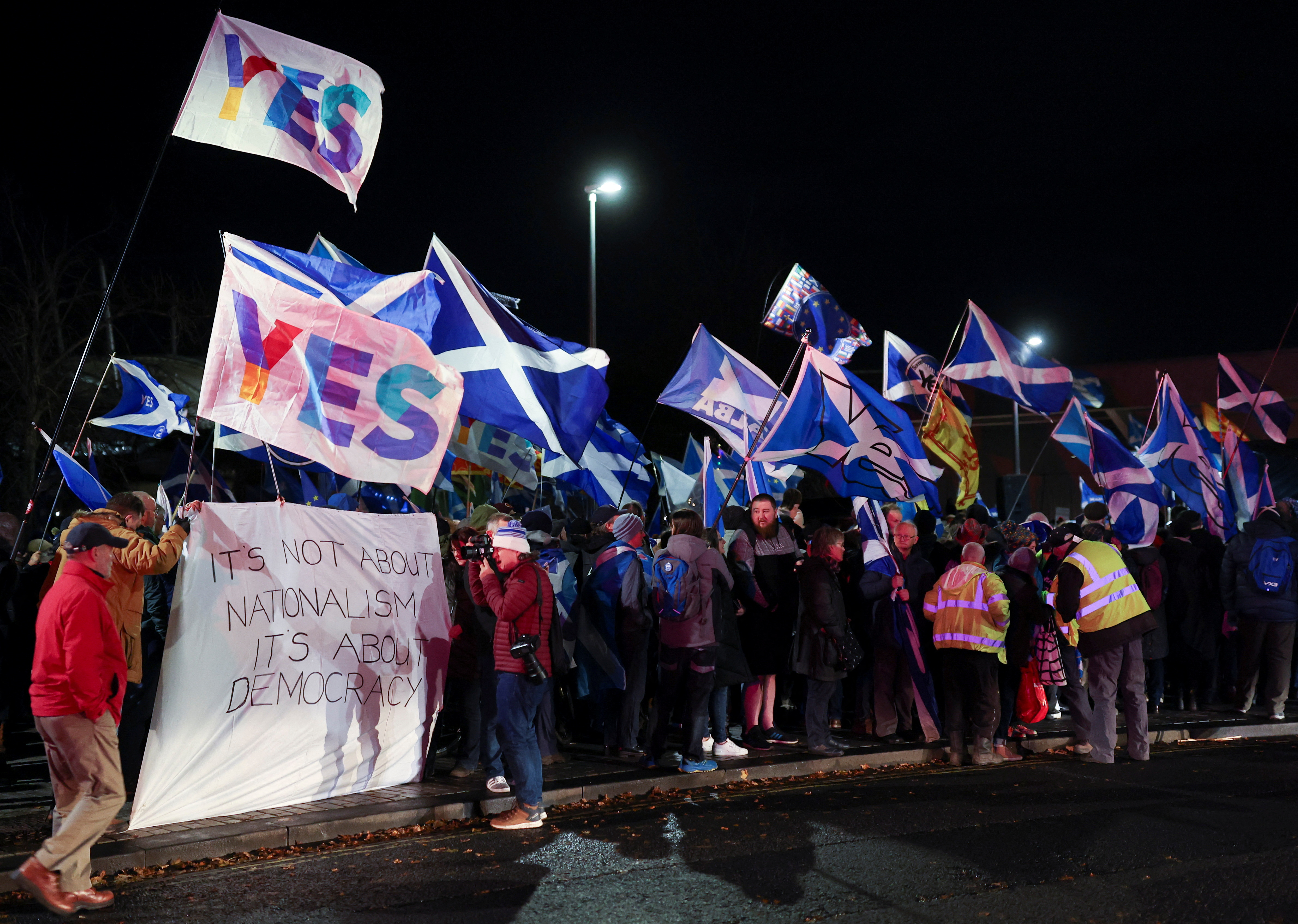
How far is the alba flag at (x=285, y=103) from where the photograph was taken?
26.2ft

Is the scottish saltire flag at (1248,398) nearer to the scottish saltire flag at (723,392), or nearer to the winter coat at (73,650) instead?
the scottish saltire flag at (723,392)

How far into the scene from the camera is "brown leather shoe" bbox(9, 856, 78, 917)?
17.4ft

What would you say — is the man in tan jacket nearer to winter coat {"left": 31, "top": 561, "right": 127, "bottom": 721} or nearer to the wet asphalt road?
Result: winter coat {"left": 31, "top": 561, "right": 127, "bottom": 721}

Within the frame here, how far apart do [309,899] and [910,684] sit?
6182mm

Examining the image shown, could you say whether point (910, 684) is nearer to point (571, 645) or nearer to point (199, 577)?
point (571, 645)

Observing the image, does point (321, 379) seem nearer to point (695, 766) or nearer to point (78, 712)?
point (78, 712)

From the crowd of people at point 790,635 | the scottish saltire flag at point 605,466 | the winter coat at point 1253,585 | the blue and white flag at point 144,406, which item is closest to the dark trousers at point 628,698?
the crowd of people at point 790,635

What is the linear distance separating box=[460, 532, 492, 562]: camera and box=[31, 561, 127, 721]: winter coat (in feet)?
7.60

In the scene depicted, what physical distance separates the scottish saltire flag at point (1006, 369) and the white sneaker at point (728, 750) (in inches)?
223

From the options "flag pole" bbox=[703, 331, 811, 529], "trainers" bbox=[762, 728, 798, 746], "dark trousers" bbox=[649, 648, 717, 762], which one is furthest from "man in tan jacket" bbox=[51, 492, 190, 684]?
"trainers" bbox=[762, 728, 798, 746]

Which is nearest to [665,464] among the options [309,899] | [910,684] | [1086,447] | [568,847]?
[1086,447]

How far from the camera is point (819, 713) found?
956 cm

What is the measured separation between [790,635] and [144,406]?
28.9ft

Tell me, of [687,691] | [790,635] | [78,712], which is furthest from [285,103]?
[790,635]
